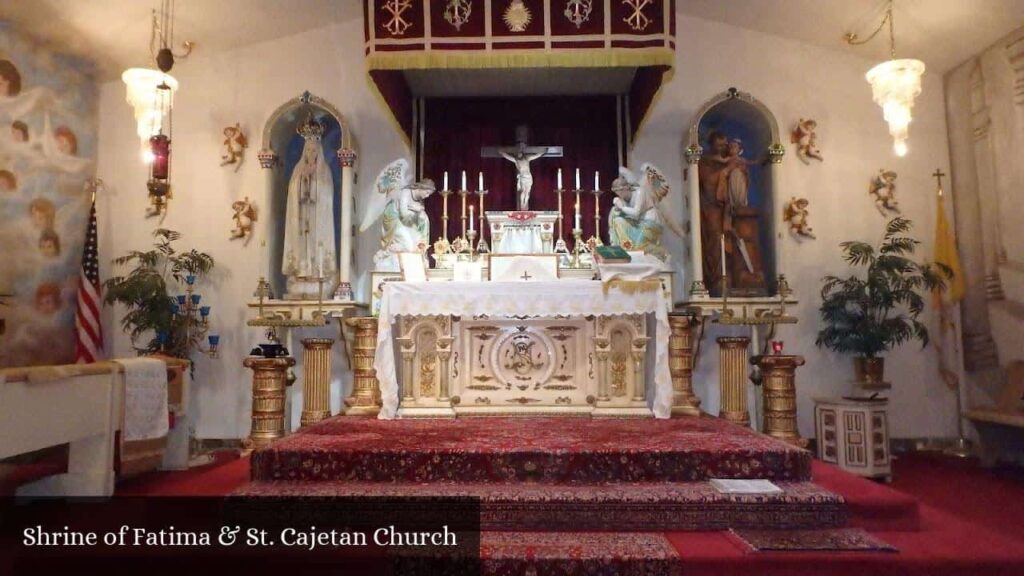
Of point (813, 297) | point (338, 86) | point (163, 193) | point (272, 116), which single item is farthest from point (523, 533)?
point (338, 86)

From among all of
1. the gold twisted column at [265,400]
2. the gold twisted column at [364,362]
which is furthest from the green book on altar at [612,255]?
the gold twisted column at [265,400]

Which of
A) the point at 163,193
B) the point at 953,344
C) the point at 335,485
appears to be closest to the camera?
the point at 335,485

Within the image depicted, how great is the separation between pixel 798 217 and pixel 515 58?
12.4 ft

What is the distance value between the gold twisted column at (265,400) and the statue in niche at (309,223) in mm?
1174

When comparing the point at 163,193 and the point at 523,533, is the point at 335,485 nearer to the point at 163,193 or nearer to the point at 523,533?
the point at 523,533

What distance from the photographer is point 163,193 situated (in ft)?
18.7

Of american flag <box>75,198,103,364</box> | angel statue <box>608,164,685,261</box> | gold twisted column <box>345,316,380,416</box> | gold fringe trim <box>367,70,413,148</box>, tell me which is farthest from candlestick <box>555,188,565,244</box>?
american flag <box>75,198,103,364</box>

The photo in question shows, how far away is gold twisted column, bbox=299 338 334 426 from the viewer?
653 cm

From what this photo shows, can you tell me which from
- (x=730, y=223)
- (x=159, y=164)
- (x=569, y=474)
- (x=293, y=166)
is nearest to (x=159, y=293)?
(x=159, y=164)

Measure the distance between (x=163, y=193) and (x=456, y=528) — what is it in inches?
157

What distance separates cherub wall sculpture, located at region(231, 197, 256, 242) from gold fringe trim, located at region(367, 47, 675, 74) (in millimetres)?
2753

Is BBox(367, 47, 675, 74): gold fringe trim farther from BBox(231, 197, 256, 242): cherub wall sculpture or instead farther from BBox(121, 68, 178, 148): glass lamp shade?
BBox(231, 197, 256, 242): cherub wall sculpture

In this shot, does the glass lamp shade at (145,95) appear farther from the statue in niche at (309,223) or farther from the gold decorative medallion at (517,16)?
the gold decorative medallion at (517,16)

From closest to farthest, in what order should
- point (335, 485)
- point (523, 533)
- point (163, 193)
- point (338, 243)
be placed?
point (523, 533) < point (335, 485) < point (163, 193) < point (338, 243)
